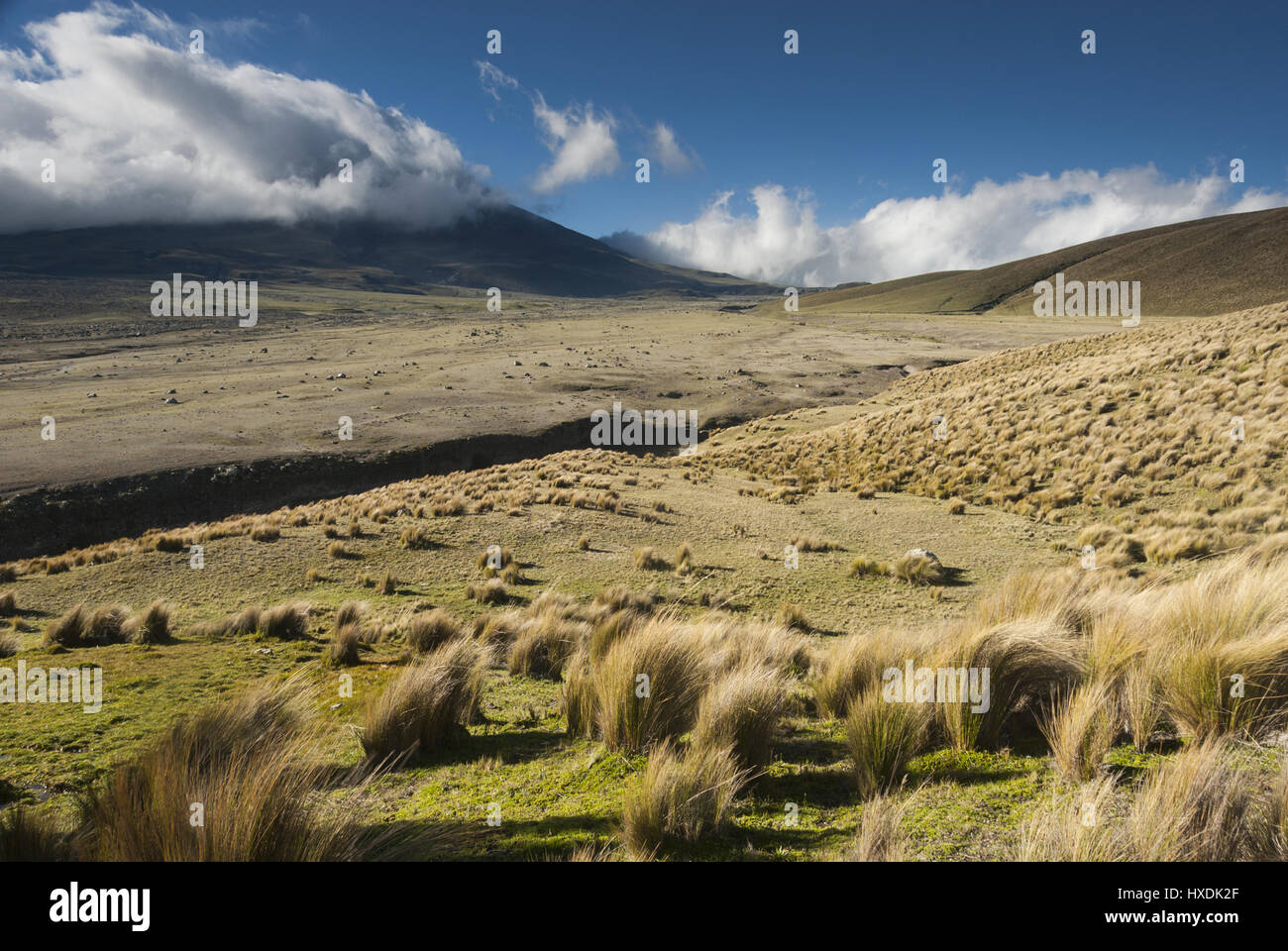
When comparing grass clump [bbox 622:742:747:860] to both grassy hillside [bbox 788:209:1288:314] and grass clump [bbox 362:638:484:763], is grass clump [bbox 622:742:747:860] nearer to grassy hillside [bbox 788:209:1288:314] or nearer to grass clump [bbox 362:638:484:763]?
grass clump [bbox 362:638:484:763]

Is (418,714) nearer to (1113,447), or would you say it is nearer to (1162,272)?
(1113,447)

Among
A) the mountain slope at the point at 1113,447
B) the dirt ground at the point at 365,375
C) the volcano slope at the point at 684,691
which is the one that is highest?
the dirt ground at the point at 365,375

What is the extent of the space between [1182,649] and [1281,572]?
2800 millimetres

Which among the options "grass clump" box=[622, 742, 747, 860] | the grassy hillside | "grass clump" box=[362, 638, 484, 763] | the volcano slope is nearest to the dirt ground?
the volcano slope

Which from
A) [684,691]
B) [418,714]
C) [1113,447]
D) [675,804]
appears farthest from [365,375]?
[675,804]

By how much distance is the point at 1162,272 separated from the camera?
133 m

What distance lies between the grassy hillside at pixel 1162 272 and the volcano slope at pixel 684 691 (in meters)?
135

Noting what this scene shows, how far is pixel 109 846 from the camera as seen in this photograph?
2.41 meters

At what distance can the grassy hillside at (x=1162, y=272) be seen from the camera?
116 metres

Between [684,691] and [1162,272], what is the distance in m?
176

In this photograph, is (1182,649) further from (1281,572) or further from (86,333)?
(86,333)

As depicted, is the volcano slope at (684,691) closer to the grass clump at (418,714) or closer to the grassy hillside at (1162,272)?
the grass clump at (418,714)


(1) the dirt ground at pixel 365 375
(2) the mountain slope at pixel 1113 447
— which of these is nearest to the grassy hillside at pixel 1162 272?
(1) the dirt ground at pixel 365 375
